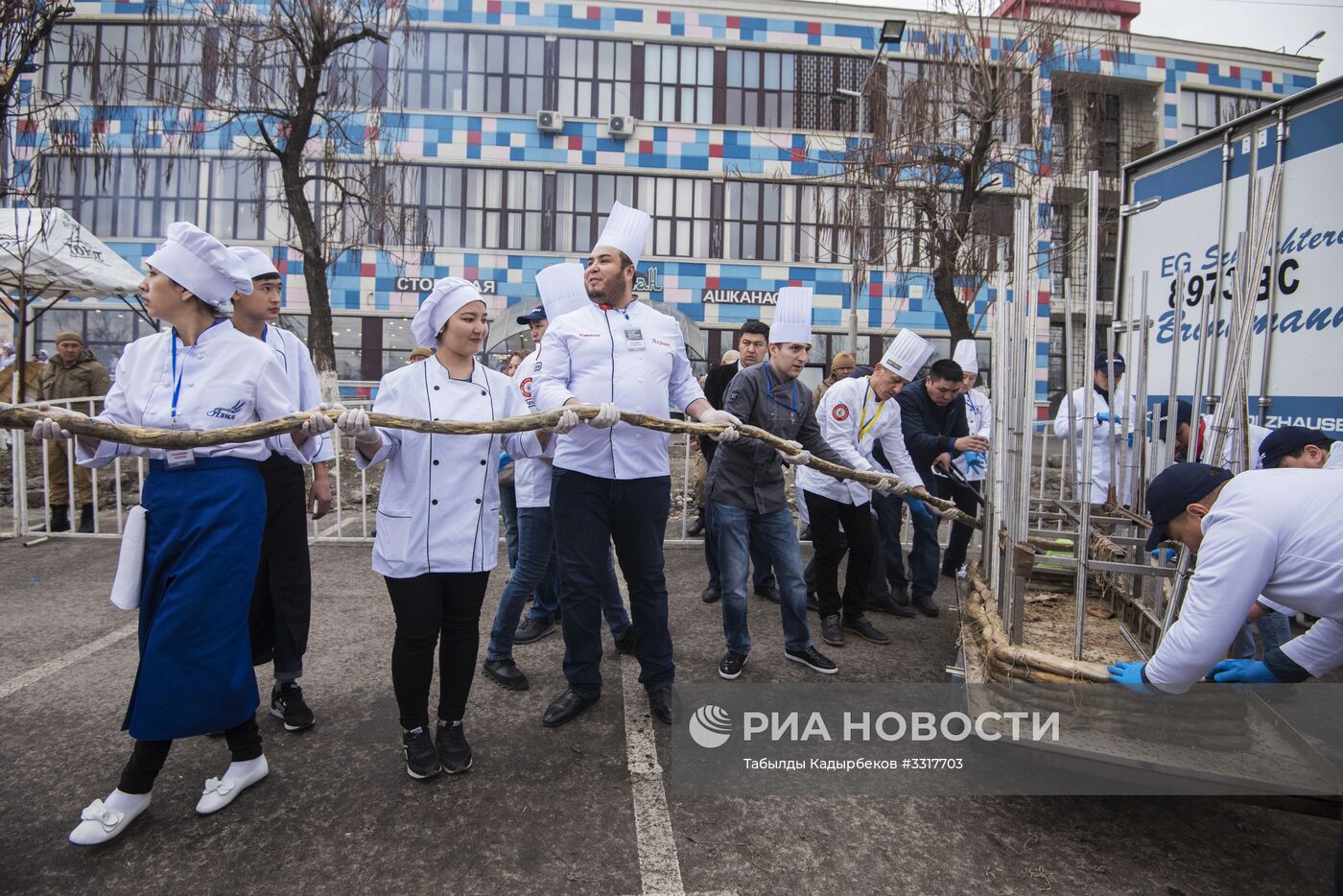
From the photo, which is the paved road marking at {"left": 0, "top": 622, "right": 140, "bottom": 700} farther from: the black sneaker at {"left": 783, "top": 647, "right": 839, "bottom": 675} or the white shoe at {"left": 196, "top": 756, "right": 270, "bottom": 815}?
the black sneaker at {"left": 783, "top": 647, "right": 839, "bottom": 675}

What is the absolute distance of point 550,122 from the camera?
73.7 ft

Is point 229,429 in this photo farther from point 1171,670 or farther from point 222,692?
point 1171,670

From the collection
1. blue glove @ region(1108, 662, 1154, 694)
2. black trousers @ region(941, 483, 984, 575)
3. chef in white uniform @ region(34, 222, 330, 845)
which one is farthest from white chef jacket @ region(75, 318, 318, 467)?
black trousers @ region(941, 483, 984, 575)

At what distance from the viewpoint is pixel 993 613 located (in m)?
3.47

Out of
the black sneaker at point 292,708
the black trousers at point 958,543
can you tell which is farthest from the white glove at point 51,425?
the black trousers at point 958,543

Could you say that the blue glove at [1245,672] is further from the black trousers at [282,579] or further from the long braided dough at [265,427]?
the black trousers at [282,579]

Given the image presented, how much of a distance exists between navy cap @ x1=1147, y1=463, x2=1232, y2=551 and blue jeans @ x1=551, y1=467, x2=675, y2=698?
6.22 ft

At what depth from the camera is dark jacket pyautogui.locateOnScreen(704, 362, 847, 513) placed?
13.6ft

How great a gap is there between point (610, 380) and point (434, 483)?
→ 3.10 ft

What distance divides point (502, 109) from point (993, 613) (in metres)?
23.1

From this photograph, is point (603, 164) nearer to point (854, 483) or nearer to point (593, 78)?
point (593, 78)

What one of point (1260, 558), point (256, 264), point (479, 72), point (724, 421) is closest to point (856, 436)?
point (724, 421)

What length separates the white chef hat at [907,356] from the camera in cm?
499

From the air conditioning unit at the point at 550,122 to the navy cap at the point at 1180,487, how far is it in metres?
22.6
